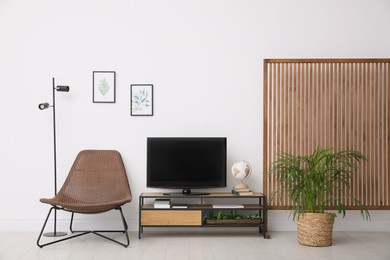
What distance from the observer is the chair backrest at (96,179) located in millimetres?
5664

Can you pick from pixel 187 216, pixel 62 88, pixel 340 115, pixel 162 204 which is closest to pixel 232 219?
pixel 187 216

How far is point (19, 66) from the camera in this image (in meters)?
5.93

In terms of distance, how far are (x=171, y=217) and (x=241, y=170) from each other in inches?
34.0

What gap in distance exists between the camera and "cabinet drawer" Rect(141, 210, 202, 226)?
18.1 feet

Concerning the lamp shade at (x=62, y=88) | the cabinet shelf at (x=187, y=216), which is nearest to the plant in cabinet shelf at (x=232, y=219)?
the cabinet shelf at (x=187, y=216)

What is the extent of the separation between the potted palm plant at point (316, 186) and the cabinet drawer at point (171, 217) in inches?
37.1

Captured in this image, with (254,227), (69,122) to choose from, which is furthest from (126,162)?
(254,227)

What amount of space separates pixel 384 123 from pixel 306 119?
0.84 metres

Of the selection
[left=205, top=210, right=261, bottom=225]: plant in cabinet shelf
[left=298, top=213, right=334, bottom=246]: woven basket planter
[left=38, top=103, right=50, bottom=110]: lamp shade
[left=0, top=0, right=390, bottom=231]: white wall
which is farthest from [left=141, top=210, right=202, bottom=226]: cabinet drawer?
[left=38, top=103, right=50, bottom=110]: lamp shade

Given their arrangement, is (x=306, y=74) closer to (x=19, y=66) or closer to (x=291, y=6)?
(x=291, y=6)

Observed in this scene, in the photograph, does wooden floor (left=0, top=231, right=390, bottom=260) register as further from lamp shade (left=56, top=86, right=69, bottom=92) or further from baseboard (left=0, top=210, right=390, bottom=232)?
lamp shade (left=56, top=86, right=69, bottom=92)

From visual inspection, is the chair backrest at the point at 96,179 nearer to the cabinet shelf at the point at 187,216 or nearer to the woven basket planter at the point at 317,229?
the cabinet shelf at the point at 187,216

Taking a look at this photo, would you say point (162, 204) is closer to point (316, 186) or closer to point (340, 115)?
point (316, 186)

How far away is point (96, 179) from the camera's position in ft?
18.9
